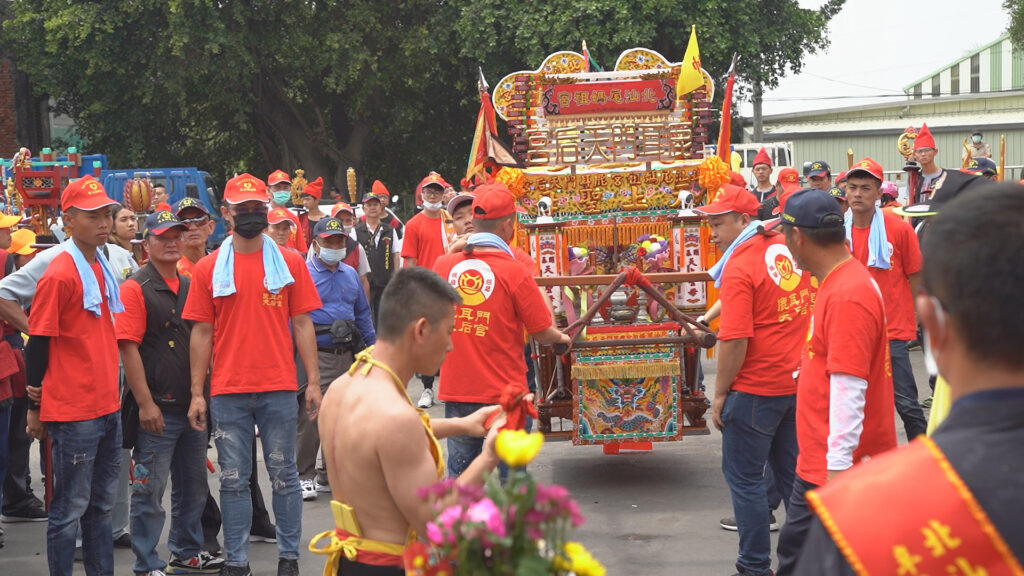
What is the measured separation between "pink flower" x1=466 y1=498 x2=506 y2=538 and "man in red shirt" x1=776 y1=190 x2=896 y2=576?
7.34 ft

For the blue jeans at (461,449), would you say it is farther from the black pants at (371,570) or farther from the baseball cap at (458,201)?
the black pants at (371,570)

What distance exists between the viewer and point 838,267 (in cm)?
437

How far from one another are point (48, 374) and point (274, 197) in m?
6.02

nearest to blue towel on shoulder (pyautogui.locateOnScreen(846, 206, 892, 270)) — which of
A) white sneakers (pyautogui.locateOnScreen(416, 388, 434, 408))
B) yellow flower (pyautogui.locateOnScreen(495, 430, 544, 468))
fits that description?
white sneakers (pyautogui.locateOnScreen(416, 388, 434, 408))

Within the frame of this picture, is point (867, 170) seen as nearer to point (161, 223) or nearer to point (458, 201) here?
point (458, 201)

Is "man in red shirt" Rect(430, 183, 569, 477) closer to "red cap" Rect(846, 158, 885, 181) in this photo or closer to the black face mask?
the black face mask

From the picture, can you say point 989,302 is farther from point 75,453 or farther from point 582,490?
point 582,490

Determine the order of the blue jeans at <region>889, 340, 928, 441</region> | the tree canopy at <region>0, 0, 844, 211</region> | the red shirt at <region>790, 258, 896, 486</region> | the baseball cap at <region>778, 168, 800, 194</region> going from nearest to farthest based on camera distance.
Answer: the red shirt at <region>790, 258, 896, 486</region> < the blue jeans at <region>889, 340, 928, 441</region> < the baseball cap at <region>778, 168, 800, 194</region> < the tree canopy at <region>0, 0, 844, 211</region>

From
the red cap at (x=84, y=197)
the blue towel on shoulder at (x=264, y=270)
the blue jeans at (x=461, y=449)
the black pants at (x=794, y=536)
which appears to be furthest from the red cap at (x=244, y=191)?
the black pants at (x=794, y=536)

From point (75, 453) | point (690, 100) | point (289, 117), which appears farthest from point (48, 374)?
point (289, 117)

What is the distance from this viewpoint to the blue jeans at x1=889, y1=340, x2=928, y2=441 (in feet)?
25.5

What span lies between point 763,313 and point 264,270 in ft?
8.72

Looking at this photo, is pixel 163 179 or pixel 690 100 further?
pixel 163 179

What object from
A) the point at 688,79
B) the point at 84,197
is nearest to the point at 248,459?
the point at 84,197
